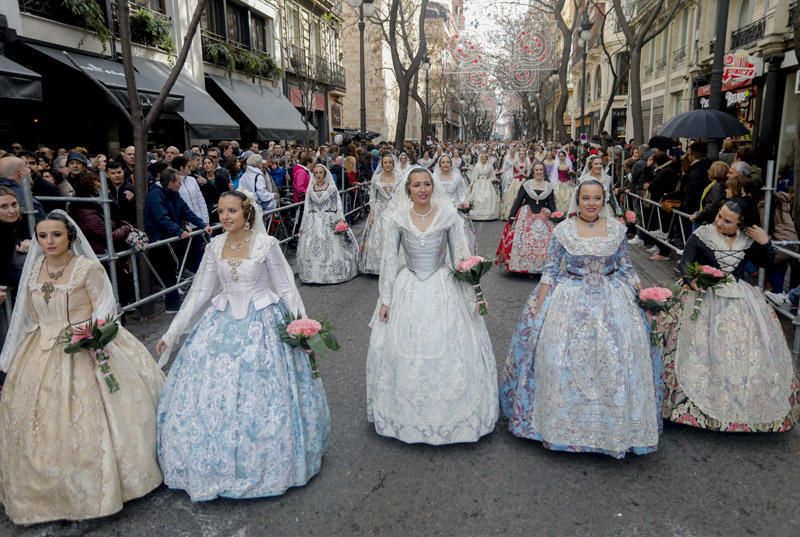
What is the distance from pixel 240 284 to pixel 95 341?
0.87 m

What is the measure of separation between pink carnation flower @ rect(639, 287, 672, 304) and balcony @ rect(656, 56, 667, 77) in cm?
3028

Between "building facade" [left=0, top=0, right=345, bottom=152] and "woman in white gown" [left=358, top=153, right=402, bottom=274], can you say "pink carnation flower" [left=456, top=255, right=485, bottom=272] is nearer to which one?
"woman in white gown" [left=358, top=153, right=402, bottom=274]

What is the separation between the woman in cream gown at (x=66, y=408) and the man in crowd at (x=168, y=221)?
3.76 m

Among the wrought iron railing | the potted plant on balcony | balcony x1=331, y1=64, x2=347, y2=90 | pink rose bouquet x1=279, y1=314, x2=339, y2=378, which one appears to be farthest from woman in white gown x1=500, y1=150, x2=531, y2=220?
balcony x1=331, y1=64, x2=347, y2=90

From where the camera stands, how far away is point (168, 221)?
7516mm

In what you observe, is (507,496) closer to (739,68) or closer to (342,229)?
(342,229)

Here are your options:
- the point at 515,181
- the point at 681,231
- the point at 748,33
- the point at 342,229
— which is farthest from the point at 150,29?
the point at 748,33

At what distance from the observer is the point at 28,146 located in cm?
1325

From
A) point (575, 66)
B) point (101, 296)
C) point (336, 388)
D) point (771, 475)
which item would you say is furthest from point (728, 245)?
point (575, 66)

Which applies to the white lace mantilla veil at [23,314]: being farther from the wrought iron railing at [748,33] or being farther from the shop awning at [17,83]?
the wrought iron railing at [748,33]

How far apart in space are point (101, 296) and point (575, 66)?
5564 cm

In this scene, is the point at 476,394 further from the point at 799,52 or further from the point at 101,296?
the point at 799,52

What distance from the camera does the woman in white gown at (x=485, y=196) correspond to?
1698cm

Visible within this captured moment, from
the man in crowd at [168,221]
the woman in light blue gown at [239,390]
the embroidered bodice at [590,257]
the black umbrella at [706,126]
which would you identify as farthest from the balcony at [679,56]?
the woman in light blue gown at [239,390]
